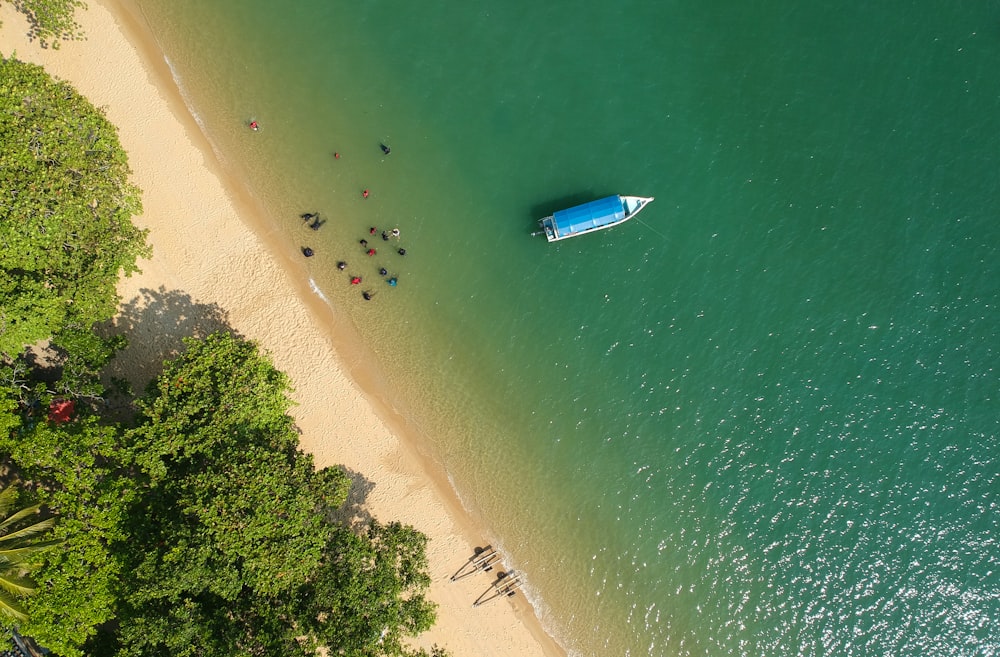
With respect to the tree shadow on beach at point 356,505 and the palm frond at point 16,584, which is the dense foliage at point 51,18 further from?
the tree shadow on beach at point 356,505

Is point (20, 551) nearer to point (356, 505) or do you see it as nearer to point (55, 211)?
point (356, 505)

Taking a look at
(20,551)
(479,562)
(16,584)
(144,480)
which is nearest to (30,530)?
(20,551)

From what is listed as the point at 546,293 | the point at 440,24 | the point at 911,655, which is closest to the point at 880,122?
the point at 546,293

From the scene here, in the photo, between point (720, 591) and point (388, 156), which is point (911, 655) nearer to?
point (720, 591)

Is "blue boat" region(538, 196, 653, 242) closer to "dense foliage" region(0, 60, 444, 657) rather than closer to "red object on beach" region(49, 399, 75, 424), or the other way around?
"dense foliage" region(0, 60, 444, 657)

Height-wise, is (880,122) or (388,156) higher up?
(388,156)

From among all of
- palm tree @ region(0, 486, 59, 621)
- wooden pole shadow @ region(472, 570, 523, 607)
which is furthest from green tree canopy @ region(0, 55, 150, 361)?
wooden pole shadow @ region(472, 570, 523, 607)
